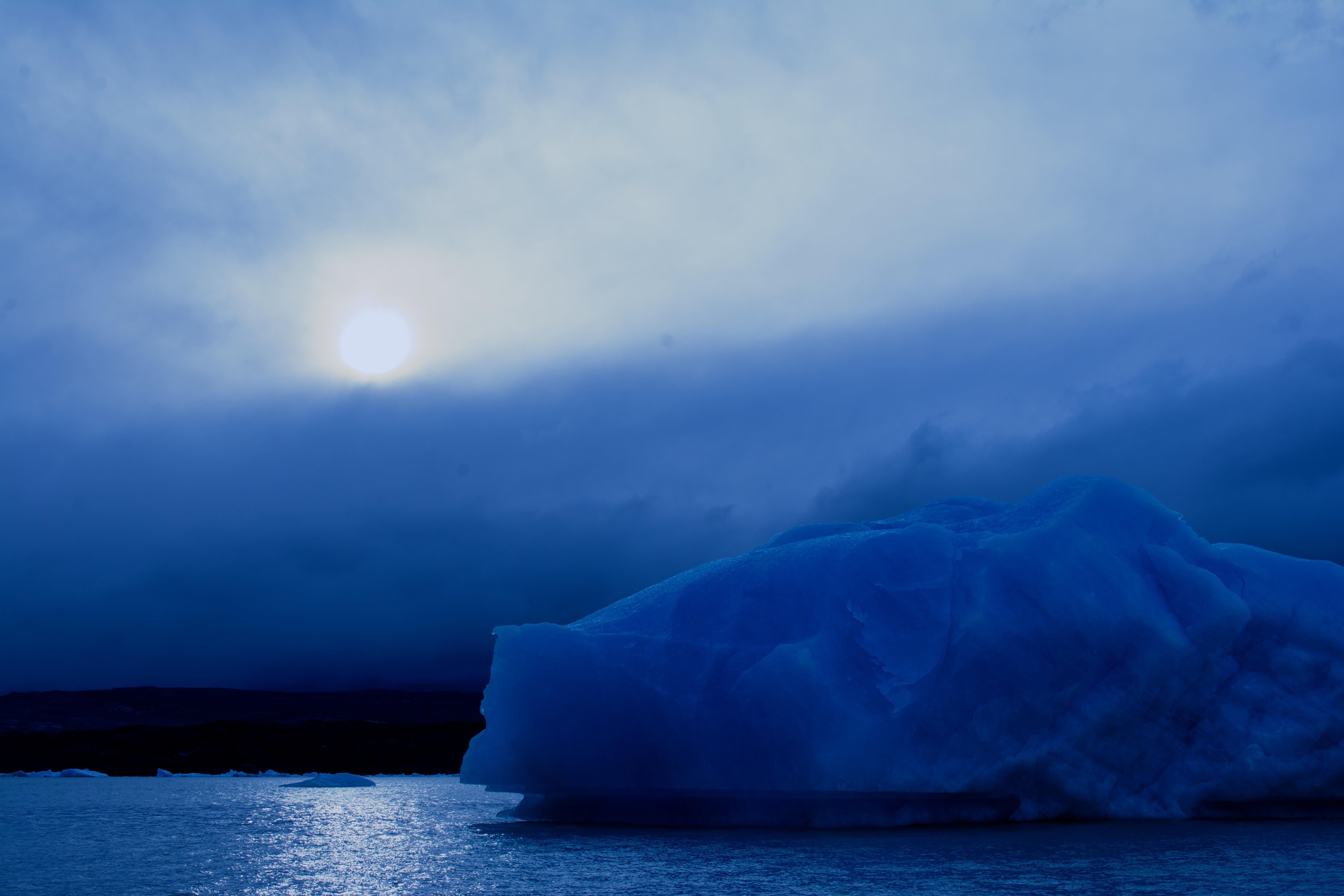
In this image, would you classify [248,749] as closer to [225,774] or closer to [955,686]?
[225,774]

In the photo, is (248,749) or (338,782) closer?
(338,782)

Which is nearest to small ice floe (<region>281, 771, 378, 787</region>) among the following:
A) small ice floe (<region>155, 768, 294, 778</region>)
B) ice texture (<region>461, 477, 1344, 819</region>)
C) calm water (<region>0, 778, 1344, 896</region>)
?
calm water (<region>0, 778, 1344, 896</region>)

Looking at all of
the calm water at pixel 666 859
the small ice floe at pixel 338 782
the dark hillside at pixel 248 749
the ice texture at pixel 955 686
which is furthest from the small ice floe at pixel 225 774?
the ice texture at pixel 955 686

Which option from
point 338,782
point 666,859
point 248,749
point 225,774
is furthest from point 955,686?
point 248,749

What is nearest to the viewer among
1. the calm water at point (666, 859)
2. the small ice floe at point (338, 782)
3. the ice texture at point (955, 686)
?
the calm water at point (666, 859)

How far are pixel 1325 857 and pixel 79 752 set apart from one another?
271 ft

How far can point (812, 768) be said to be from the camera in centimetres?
1006

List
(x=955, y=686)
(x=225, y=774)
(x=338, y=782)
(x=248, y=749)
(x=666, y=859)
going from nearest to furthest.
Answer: (x=666, y=859) → (x=955, y=686) → (x=338, y=782) → (x=225, y=774) → (x=248, y=749)

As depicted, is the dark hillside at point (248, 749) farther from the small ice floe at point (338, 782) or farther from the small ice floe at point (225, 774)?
the small ice floe at point (338, 782)

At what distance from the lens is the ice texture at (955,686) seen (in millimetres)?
10250

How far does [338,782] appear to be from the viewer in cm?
3297

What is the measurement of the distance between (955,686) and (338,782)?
27952 millimetres

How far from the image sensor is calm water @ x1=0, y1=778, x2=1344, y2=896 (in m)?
6.30

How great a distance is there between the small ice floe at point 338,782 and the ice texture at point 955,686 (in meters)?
24.1
